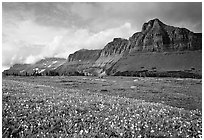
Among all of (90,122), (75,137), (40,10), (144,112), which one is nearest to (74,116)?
Answer: (90,122)

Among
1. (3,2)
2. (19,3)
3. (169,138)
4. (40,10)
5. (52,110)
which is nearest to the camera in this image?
(169,138)

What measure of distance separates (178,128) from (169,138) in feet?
4.34

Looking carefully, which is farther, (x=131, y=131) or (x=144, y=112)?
(x=144, y=112)

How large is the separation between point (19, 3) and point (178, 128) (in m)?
11.9

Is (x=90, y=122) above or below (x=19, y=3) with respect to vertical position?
below

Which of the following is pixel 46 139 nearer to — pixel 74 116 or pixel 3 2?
pixel 74 116

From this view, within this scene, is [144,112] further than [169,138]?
Yes

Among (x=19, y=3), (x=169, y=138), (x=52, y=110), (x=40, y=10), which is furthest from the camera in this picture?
(x=40, y=10)

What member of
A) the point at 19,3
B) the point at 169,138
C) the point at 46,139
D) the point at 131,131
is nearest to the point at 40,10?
the point at 19,3

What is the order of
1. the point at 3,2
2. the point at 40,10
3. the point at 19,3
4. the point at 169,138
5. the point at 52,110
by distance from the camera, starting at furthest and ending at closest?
the point at 40,10, the point at 19,3, the point at 3,2, the point at 52,110, the point at 169,138

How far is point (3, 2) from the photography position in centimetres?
1164

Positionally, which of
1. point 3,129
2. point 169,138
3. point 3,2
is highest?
point 3,2

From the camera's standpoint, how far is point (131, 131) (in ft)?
28.9

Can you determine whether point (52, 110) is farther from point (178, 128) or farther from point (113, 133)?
point (178, 128)
